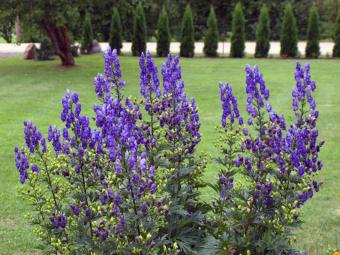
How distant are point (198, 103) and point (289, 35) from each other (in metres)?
10.8

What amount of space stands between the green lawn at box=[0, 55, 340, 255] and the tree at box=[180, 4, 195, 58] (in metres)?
0.97

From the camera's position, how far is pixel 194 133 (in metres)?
3.93

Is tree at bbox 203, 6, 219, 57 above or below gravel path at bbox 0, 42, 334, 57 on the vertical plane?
above

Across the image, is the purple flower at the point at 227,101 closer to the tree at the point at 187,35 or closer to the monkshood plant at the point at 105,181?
the monkshood plant at the point at 105,181

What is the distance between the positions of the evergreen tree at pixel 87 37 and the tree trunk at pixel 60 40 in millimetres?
5159

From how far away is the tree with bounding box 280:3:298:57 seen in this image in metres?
21.9

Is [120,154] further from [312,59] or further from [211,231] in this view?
[312,59]

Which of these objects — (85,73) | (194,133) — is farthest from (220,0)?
(194,133)

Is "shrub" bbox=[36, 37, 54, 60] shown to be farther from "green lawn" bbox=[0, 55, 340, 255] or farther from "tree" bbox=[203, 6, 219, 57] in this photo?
"tree" bbox=[203, 6, 219, 57]

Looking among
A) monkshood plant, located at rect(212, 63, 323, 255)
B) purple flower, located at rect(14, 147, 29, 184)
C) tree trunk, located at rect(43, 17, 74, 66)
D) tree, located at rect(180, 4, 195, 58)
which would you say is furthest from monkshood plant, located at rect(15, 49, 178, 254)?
tree, located at rect(180, 4, 195, 58)

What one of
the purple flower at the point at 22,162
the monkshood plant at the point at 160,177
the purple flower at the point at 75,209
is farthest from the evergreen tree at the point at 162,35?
the purple flower at the point at 75,209

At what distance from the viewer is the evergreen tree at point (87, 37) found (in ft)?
76.3

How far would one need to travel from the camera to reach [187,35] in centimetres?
2245

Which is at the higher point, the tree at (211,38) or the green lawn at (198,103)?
the tree at (211,38)
